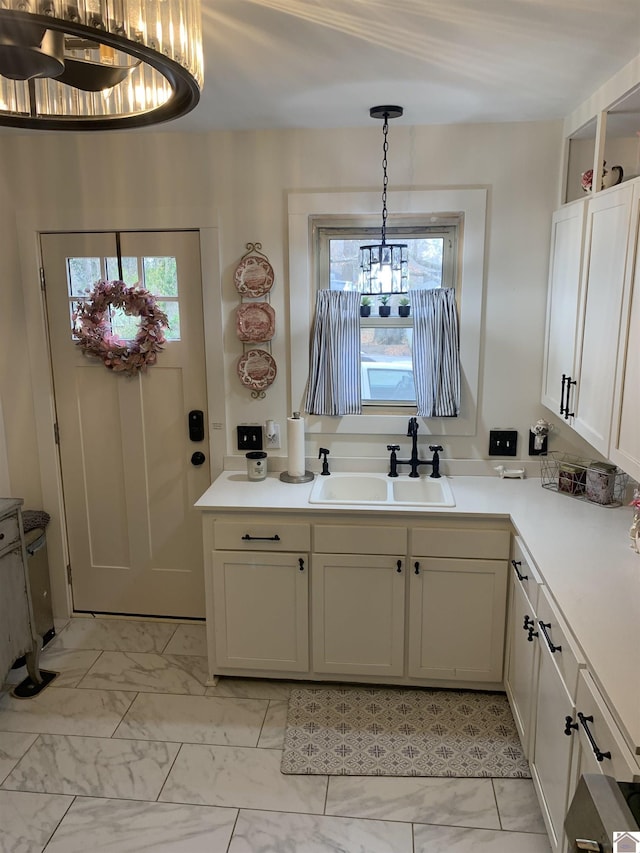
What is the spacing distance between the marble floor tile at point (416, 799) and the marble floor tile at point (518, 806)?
0.10ft

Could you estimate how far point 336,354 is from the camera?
122 inches

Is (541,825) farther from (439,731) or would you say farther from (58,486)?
(58,486)

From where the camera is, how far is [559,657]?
1.92 metres

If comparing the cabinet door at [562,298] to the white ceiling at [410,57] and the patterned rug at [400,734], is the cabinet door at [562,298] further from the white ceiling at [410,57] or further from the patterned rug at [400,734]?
the patterned rug at [400,734]

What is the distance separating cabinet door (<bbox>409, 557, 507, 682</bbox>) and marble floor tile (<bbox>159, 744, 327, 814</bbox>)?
700mm

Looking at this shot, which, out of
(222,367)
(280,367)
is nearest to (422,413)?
(280,367)

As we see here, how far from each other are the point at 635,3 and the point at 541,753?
2.24m

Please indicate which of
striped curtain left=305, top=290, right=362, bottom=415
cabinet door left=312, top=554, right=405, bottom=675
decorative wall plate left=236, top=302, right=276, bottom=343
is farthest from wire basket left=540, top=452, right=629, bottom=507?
decorative wall plate left=236, top=302, right=276, bottom=343

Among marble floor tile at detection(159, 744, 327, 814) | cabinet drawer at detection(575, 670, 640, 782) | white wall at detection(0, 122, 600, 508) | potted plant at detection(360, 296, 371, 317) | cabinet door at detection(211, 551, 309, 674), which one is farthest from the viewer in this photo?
potted plant at detection(360, 296, 371, 317)

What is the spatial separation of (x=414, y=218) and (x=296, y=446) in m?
1.23

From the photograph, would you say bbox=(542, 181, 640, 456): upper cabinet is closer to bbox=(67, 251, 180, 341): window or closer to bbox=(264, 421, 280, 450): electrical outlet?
bbox=(264, 421, 280, 450): electrical outlet

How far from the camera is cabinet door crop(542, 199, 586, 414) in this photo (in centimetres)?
253

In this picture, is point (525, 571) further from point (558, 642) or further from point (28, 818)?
point (28, 818)

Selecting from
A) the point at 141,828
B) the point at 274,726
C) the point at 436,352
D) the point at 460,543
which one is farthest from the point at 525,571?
the point at 141,828
